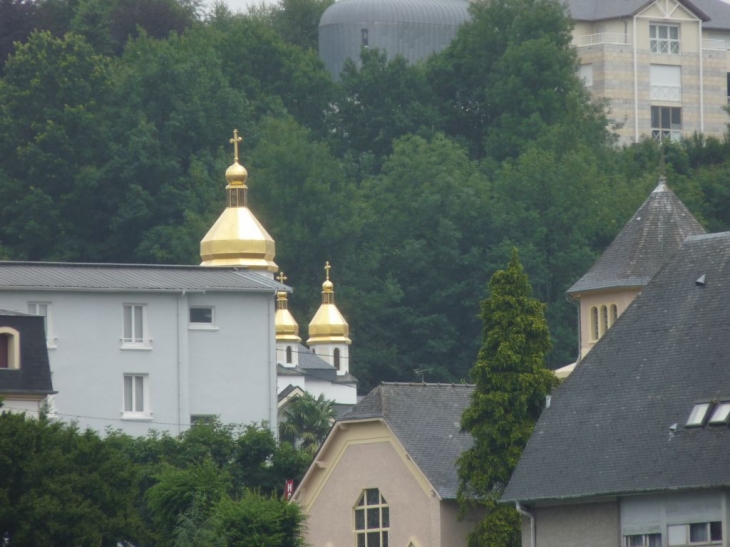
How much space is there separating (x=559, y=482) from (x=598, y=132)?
8161 cm

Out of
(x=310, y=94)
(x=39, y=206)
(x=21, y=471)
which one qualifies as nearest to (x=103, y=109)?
(x=39, y=206)

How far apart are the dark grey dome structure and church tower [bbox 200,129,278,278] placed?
41.7 m

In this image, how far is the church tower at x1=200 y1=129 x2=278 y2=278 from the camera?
11238 centimetres

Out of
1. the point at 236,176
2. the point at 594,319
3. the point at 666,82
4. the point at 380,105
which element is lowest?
the point at 594,319

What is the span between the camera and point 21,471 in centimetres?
6116

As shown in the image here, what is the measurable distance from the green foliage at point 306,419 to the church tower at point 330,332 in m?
7.93

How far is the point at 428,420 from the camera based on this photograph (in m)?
69.6

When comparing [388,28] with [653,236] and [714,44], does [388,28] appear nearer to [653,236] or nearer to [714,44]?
[714,44]

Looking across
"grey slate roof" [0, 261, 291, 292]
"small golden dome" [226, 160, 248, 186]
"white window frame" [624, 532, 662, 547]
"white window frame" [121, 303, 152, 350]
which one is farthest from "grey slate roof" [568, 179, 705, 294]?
"small golden dome" [226, 160, 248, 186]

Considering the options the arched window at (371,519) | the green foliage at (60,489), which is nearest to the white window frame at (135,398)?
the arched window at (371,519)

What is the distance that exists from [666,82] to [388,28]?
15.8 m

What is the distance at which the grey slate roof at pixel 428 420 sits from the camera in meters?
67.9

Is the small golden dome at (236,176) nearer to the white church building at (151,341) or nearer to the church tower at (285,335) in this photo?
the church tower at (285,335)

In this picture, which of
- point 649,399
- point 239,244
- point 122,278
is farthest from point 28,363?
point 239,244
